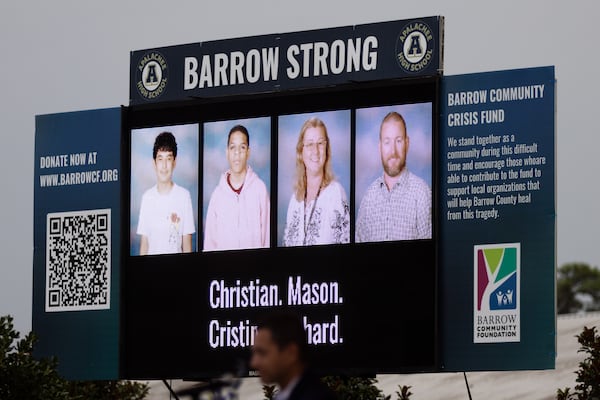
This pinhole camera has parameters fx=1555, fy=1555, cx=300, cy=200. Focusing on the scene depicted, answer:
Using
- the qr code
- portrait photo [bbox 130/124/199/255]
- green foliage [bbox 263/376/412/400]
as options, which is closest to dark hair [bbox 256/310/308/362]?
portrait photo [bbox 130/124/199/255]

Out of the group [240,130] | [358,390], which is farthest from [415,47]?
[358,390]

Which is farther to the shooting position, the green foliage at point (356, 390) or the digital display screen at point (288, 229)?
the green foliage at point (356, 390)

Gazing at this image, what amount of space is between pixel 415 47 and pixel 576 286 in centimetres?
6095

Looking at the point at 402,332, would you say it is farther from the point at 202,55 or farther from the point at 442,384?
the point at 442,384

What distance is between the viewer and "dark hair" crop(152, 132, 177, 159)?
1677 centimetres

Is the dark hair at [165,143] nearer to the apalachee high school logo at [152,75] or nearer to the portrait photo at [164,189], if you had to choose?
the portrait photo at [164,189]

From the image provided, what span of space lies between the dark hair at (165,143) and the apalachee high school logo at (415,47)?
8.76ft

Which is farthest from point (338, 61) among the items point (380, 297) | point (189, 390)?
point (189, 390)

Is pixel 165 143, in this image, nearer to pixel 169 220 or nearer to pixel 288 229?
pixel 169 220

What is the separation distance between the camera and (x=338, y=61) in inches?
635

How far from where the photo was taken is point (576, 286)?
75250 mm

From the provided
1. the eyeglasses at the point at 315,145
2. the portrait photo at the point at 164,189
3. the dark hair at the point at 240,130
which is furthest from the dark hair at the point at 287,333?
the portrait photo at the point at 164,189

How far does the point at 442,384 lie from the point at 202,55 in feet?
23.3

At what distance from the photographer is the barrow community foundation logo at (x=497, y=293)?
1501 centimetres
